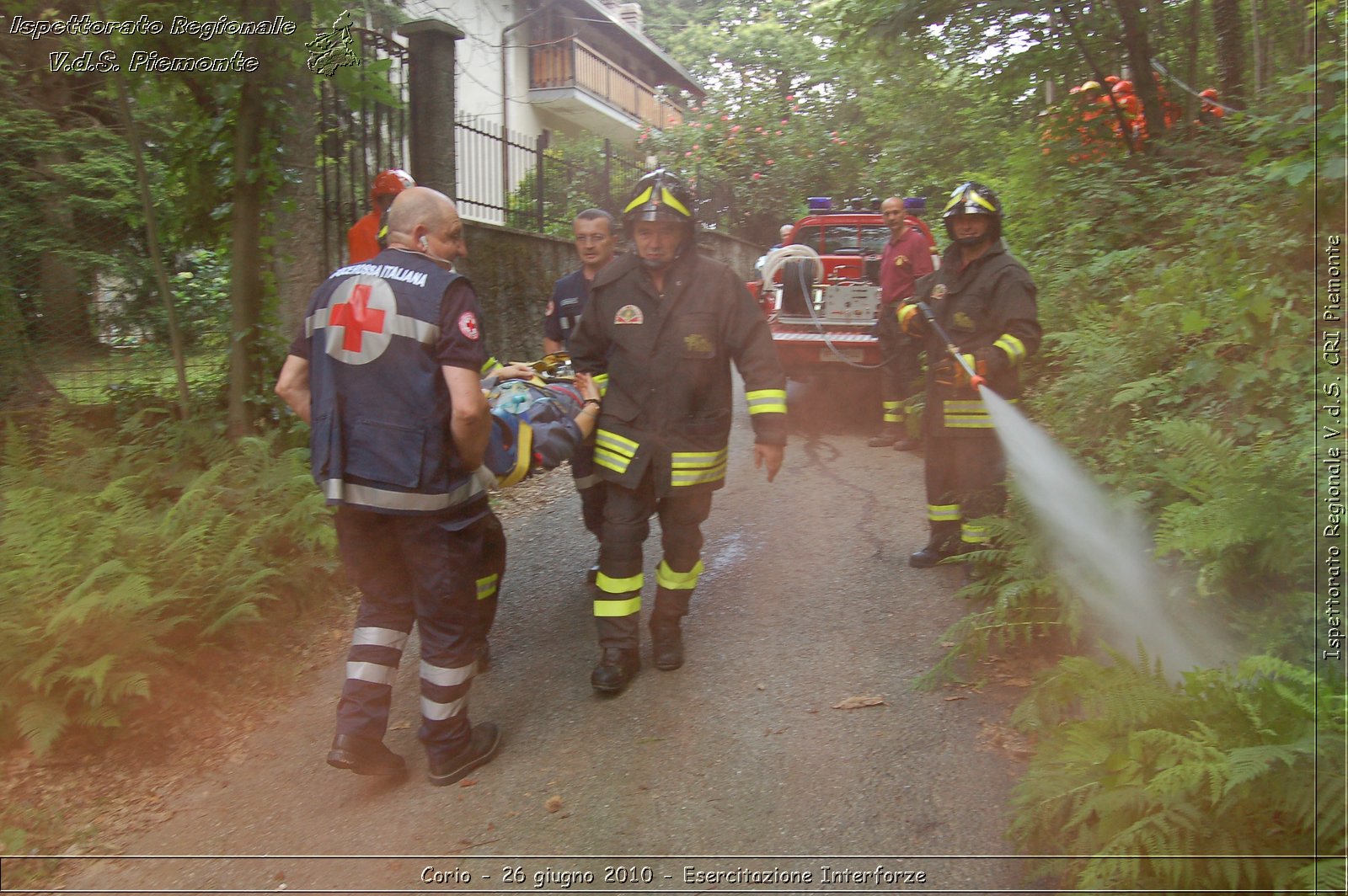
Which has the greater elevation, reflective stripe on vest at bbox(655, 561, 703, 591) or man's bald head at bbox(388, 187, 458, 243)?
man's bald head at bbox(388, 187, 458, 243)

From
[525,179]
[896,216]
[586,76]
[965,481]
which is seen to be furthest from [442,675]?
[586,76]

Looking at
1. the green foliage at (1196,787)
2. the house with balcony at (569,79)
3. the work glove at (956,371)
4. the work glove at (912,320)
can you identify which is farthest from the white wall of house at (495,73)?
the green foliage at (1196,787)

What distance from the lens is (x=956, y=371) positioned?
5391 mm

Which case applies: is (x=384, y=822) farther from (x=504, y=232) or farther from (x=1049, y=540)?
(x=504, y=232)

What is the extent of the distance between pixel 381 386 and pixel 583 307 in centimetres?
246

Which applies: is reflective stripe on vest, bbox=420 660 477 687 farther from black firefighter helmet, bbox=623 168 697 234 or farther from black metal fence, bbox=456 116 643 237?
black metal fence, bbox=456 116 643 237

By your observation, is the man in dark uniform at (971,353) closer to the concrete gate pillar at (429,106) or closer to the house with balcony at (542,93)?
the concrete gate pillar at (429,106)

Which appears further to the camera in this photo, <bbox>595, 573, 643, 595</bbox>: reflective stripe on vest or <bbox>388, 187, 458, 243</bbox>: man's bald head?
<bbox>595, 573, 643, 595</bbox>: reflective stripe on vest

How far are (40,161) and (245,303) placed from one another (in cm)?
242

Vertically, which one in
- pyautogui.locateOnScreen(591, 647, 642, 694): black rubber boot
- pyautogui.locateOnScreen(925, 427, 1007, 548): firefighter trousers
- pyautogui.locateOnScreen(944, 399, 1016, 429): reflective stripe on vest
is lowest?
pyautogui.locateOnScreen(591, 647, 642, 694): black rubber boot

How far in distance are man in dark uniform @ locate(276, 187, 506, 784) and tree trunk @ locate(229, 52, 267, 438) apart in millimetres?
2879

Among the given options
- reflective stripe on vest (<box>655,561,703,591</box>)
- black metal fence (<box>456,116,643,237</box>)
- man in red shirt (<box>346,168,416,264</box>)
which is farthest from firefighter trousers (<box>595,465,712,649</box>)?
black metal fence (<box>456,116,643,237</box>)

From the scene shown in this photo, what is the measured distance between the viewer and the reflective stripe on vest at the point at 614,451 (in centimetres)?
446

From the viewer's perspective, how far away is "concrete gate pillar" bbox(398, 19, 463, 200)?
29.4 ft
